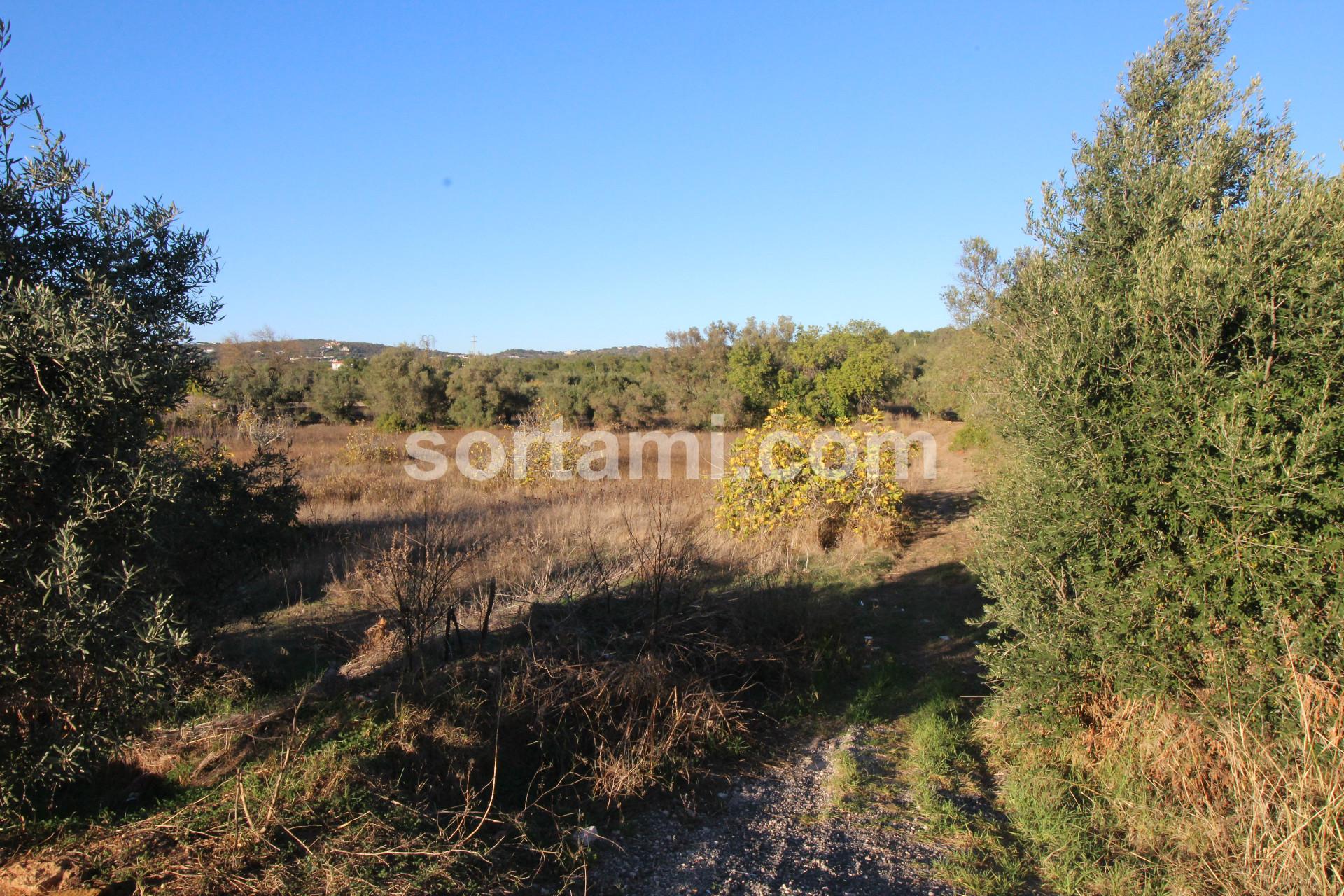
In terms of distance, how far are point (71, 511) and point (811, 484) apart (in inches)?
364

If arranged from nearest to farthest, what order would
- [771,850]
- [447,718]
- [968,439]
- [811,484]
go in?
[771,850], [447,718], [811,484], [968,439]

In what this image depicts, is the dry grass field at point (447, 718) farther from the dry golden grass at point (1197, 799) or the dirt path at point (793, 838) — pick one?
the dry golden grass at point (1197, 799)

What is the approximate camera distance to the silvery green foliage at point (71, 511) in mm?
2738

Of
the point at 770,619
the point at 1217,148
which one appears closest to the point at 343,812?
the point at 770,619

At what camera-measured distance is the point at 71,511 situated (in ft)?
9.35

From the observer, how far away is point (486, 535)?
33.1ft

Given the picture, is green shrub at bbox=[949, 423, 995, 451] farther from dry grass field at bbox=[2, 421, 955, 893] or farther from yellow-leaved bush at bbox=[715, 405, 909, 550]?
dry grass field at bbox=[2, 421, 955, 893]

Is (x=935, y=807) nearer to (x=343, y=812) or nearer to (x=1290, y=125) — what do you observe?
(x=343, y=812)

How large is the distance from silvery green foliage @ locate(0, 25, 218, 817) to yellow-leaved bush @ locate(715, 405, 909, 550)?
830 centimetres

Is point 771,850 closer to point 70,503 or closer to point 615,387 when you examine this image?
point 70,503

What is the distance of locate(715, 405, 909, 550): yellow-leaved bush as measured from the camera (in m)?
10.9

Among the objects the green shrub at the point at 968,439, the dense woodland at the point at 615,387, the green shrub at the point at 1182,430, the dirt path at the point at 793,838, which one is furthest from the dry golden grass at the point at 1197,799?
the dense woodland at the point at 615,387

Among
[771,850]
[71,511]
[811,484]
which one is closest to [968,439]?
[811,484]

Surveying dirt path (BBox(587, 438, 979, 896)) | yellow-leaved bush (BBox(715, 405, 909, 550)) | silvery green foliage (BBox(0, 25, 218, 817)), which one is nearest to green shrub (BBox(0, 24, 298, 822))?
silvery green foliage (BBox(0, 25, 218, 817))
